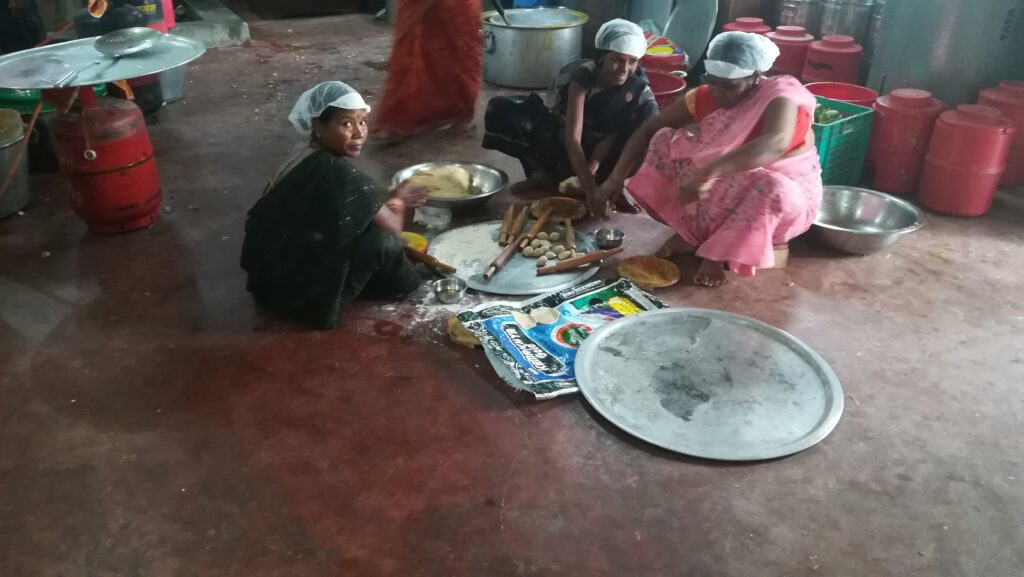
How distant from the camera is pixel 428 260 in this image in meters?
2.81

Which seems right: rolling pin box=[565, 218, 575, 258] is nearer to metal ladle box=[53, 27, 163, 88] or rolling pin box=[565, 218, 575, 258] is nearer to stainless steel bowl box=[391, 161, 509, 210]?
stainless steel bowl box=[391, 161, 509, 210]

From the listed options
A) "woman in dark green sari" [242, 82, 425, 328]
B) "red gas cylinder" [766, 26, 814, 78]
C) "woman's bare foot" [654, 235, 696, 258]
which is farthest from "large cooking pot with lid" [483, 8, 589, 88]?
"woman in dark green sari" [242, 82, 425, 328]

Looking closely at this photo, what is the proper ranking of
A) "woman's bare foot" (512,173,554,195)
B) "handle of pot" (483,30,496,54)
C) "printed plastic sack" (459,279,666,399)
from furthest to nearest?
"handle of pot" (483,30,496,54) < "woman's bare foot" (512,173,554,195) < "printed plastic sack" (459,279,666,399)

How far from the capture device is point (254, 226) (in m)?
2.51

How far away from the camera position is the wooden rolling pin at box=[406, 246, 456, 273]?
277cm

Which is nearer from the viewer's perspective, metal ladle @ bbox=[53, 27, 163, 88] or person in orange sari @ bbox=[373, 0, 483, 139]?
metal ladle @ bbox=[53, 27, 163, 88]

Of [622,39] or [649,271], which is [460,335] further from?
[622,39]

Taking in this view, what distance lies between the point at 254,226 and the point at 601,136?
1.61 metres

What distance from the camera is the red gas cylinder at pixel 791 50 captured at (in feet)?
15.2

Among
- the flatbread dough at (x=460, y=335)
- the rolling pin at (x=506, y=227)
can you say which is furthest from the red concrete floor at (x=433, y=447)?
the rolling pin at (x=506, y=227)

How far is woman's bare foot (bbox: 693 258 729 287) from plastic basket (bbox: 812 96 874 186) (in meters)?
0.97

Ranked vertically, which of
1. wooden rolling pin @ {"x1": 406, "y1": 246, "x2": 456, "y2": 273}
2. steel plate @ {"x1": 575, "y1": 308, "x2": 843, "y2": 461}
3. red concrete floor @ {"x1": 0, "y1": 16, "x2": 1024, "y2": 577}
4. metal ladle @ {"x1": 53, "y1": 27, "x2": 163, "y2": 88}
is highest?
metal ladle @ {"x1": 53, "y1": 27, "x2": 163, "y2": 88}

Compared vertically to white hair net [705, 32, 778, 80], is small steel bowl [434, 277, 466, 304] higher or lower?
lower

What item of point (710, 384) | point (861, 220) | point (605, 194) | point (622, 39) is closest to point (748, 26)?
point (861, 220)
